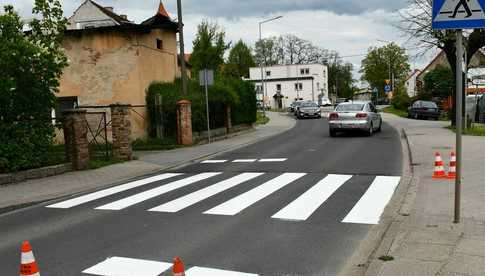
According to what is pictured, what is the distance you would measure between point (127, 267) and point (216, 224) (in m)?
2.04

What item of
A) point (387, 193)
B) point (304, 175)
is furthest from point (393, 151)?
point (387, 193)

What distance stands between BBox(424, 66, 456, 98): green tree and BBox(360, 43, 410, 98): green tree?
38677 mm

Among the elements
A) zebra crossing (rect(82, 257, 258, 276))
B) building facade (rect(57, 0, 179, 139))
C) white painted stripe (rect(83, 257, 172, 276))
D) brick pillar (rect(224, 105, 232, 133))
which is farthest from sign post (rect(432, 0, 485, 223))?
brick pillar (rect(224, 105, 232, 133))

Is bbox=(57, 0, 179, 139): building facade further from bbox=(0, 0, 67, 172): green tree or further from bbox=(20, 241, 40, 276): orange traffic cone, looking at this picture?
bbox=(20, 241, 40, 276): orange traffic cone

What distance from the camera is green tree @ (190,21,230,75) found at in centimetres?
3644

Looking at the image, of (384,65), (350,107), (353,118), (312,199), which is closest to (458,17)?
(312,199)

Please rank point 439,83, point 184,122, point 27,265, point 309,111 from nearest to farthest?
point 27,265, point 184,122, point 309,111, point 439,83

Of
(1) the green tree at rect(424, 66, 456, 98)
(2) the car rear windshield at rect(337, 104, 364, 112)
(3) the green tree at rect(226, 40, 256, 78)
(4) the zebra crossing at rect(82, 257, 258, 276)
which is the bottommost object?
(4) the zebra crossing at rect(82, 257, 258, 276)

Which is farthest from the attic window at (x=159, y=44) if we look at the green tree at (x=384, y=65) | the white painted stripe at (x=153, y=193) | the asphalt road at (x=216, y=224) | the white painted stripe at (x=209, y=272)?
the green tree at (x=384, y=65)

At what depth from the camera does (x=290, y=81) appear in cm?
9456

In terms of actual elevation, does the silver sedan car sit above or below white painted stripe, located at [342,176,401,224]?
above

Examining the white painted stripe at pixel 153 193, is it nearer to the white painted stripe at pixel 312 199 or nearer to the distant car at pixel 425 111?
the white painted stripe at pixel 312 199

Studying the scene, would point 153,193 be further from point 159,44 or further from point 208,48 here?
point 208,48

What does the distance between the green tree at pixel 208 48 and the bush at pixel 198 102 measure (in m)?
8.75
